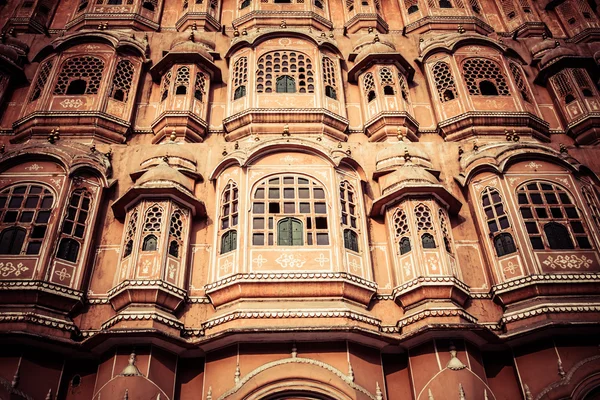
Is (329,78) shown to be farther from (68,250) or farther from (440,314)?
(68,250)

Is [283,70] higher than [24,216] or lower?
higher

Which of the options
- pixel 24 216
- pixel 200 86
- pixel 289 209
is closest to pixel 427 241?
pixel 289 209

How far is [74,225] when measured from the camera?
1215 cm

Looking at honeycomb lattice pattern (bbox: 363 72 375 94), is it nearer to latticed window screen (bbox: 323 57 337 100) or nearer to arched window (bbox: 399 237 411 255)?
latticed window screen (bbox: 323 57 337 100)

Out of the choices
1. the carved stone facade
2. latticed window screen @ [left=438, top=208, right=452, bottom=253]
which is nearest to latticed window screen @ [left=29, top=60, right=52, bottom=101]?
the carved stone facade

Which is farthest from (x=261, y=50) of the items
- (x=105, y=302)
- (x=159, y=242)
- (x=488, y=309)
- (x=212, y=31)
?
(x=488, y=309)

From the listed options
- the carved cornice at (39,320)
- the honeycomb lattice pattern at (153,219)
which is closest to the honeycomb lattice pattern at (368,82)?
the honeycomb lattice pattern at (153,219)

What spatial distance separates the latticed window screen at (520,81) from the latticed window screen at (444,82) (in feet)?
6.24

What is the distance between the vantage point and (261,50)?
16.3 meters

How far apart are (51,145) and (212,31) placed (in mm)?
7861

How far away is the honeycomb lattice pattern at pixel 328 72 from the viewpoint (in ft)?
52.5

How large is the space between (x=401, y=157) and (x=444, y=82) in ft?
13.2

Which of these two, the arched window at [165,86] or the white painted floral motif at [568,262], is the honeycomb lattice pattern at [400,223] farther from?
the arched window at [165,86]

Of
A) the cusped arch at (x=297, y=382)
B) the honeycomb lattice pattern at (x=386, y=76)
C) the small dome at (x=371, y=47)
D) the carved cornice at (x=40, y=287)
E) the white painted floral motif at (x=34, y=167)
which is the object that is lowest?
the cusped arch at (x=297, y=382)
